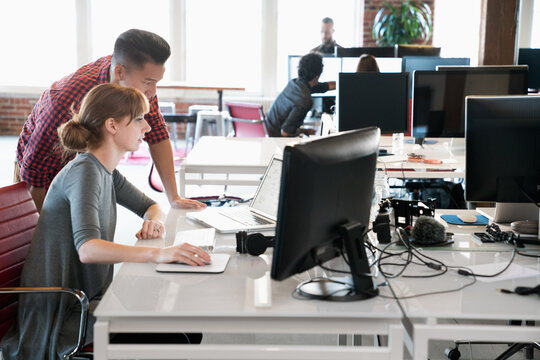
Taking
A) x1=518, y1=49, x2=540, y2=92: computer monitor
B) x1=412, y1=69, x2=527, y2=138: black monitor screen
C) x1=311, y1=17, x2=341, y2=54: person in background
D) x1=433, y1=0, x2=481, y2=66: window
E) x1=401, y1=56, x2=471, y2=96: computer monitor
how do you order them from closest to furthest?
x1=412, y1=69, x2=527, y2=138: black monitor screen < x1=401, y1=56, x2=471, y2=96: computer monitor < x1=518, y1=49, x2=540, y2=92: computer monitor < x1=433, y1=0, x2=481, y2=66: window < x1=311, y1=17, x2=341, y2=54: person in background

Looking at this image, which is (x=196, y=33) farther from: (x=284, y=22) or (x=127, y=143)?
(x=127, y=143)

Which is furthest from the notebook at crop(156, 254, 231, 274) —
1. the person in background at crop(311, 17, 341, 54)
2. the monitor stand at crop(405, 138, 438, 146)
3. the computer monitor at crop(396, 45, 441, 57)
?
the person in background at crop(311, 17, 341, 54)

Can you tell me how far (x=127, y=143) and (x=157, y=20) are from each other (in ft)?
25.1

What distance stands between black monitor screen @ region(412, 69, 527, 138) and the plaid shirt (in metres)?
1.89

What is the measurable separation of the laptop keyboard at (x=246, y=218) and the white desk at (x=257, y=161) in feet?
2.19

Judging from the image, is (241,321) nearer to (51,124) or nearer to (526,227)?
(526,227)

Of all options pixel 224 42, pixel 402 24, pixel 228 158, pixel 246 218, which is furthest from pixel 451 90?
pixel 224 42

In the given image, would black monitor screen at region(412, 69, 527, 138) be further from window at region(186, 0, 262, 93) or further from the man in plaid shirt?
window at region(186, 0, 262, 93)

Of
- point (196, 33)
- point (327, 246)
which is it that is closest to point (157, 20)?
point (196, 33)

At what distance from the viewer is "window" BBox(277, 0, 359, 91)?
915 centimetres

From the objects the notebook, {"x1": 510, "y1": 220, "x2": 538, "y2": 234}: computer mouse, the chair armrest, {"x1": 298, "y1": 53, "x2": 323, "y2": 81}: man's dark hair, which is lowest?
the chair armrest

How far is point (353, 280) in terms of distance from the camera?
1.55 m

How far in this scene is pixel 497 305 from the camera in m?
1.51

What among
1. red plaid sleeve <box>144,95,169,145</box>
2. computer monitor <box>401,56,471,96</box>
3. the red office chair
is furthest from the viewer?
the red office chair
